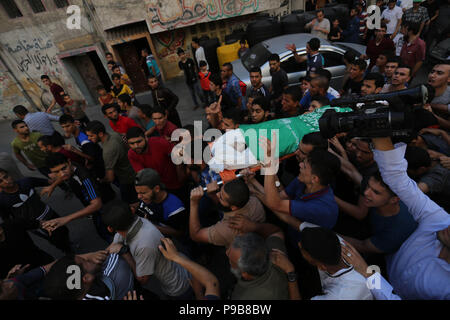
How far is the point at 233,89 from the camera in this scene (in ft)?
15.3

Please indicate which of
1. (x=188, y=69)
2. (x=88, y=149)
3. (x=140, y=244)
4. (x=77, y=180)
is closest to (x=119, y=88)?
(x=188, y=69)

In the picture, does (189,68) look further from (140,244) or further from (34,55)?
(34,55)

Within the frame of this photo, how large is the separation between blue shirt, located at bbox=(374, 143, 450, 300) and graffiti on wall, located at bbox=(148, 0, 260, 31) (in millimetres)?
9239

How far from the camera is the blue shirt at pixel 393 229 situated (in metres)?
1.92

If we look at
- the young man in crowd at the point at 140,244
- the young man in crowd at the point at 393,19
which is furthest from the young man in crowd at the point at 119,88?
the young man in crowd at the point at 393,19

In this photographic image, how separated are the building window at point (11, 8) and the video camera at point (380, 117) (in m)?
11.1

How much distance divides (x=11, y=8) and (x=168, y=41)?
5.29 meters

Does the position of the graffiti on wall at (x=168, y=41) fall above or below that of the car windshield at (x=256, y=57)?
above

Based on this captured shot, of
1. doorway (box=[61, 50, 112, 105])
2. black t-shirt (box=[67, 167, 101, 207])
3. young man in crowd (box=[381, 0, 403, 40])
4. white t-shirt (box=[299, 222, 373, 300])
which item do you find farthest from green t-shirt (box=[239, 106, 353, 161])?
doorway (box=[61, 50, 112, 105])

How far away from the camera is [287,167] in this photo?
3959 millimetres

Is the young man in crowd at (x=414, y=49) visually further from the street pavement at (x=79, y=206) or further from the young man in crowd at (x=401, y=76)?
the street pavement at (x=79, y=206)

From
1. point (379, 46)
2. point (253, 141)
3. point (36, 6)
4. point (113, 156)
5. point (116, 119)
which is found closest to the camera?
point (253, 141)
